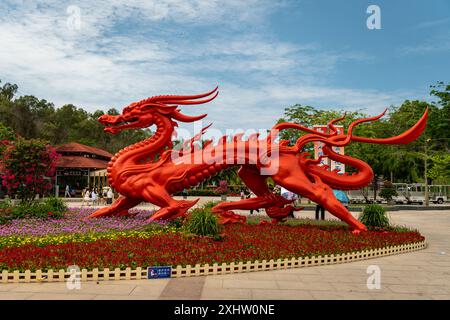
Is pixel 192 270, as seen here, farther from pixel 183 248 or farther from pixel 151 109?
pixel 151 109

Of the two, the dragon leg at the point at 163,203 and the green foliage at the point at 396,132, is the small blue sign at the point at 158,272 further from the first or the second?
the green foliage at the point at 396,132

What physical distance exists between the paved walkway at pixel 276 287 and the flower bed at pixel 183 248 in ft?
1.24

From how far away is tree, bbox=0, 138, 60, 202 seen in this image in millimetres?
11695

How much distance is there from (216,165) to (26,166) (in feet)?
19.4

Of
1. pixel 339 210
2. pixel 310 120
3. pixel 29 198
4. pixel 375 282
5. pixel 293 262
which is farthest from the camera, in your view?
pixel 310 120

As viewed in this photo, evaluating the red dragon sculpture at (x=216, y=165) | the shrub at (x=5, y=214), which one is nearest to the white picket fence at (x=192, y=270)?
the red dragon sculpture at (x=216, y=165)

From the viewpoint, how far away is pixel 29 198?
41.3 ft

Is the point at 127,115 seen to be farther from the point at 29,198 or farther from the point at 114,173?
the point at 29,198

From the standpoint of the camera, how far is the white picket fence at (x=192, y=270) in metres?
5.66

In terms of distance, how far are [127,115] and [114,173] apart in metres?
1.61

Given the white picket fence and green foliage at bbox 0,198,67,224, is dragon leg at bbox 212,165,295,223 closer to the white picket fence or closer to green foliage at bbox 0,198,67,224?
the white picket fence

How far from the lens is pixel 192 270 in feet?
20.5

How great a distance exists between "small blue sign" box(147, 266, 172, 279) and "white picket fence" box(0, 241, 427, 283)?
68 mm
